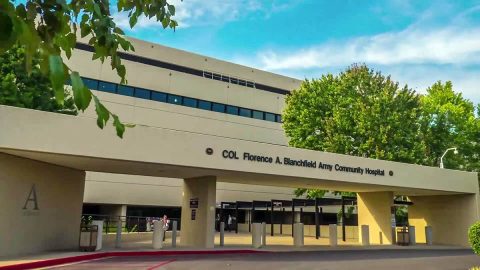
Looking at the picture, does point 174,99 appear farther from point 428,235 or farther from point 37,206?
point 37,206

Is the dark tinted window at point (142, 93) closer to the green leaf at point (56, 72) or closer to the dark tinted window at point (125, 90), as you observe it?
the dark tinted window at point (125, 90)

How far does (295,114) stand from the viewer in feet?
118

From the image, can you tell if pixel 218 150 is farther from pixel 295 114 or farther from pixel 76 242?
pixel 295 114

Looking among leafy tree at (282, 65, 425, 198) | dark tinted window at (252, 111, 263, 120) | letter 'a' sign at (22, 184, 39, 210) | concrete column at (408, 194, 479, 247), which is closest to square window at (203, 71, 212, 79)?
dark tinted window at (252, 111, 263, 120)

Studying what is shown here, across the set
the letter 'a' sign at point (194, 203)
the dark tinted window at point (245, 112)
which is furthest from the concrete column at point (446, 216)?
the dark tinted window at point (245, 112)

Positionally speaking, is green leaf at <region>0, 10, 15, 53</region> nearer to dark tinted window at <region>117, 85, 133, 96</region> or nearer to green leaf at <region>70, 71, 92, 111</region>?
green leaf at <region>70, 71, 92, 111</region>

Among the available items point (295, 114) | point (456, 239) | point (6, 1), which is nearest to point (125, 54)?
point (295, 114)

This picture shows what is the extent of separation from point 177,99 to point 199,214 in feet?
72.0

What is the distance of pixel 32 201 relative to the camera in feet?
51.4

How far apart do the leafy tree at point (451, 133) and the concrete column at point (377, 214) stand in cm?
1040

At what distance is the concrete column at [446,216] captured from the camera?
27.4 metres

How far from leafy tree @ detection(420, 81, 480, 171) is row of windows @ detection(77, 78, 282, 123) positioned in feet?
49.5

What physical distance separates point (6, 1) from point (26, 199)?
15.0m

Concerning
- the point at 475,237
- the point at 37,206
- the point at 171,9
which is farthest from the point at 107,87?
the point at 171,9
